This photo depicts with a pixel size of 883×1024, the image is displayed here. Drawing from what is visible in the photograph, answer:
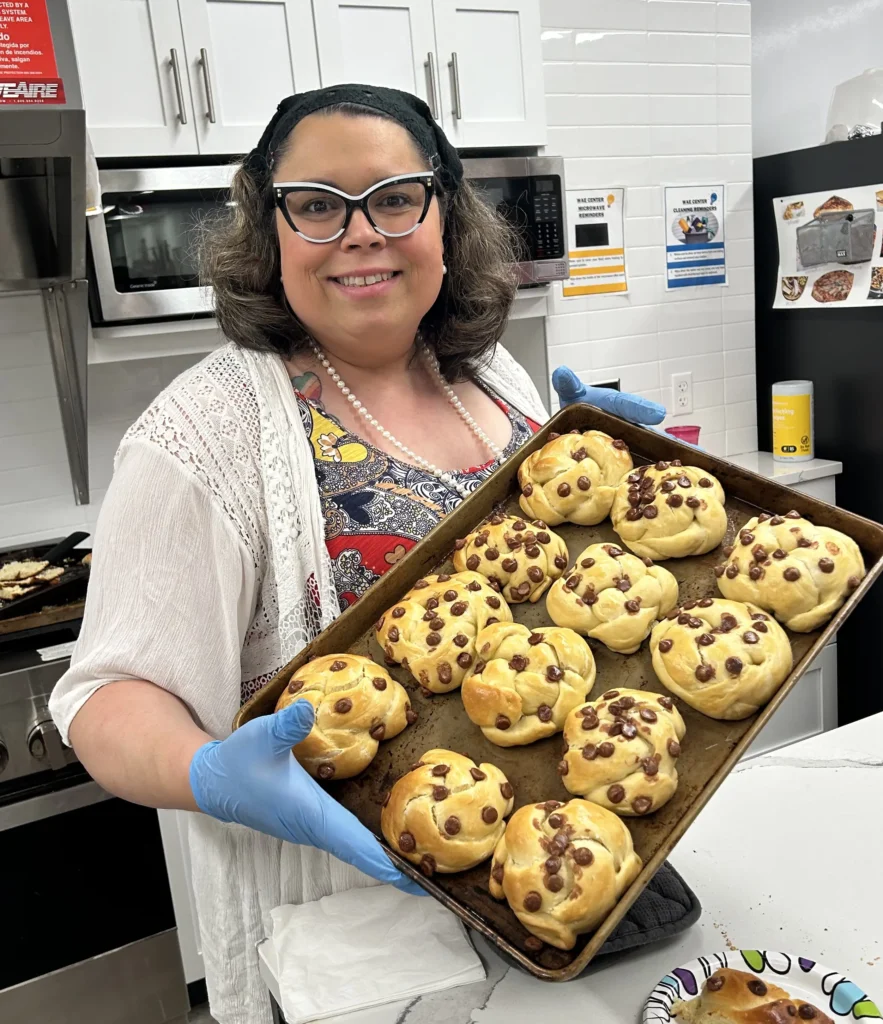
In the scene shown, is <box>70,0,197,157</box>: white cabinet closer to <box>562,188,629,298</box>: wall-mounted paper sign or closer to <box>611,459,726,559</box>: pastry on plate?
<box>562,188,629,298</box>: wall-mounted paper sign

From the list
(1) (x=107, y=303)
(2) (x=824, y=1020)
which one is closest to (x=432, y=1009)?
(2) (x=824, y=1020)

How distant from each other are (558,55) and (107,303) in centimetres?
162

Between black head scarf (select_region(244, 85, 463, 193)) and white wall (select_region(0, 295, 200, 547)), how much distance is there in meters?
1.34

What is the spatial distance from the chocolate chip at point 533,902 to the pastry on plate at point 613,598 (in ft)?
1.20

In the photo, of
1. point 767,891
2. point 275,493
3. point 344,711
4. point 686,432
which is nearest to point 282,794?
point 344,711

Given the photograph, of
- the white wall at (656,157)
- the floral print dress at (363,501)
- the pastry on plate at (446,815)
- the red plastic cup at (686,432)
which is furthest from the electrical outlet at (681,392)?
the pastry on plate at (446,815)

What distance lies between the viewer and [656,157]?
9.60 ft

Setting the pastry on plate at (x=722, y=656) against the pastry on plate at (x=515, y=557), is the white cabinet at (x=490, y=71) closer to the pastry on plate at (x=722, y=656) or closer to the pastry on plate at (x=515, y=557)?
the pastry on plate at (x=515, y=557)

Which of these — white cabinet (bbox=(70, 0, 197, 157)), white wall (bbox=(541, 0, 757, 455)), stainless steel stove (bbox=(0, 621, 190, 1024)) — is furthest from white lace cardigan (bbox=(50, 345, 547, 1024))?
white wall (bbox=(541, 0, 757, 455))

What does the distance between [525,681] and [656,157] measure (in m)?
2.48

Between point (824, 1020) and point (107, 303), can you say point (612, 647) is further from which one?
point (107, 303)

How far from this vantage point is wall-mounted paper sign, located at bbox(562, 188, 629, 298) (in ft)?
9.25

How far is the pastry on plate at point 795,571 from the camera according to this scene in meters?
1.00

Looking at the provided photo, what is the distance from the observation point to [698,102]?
117 inches
